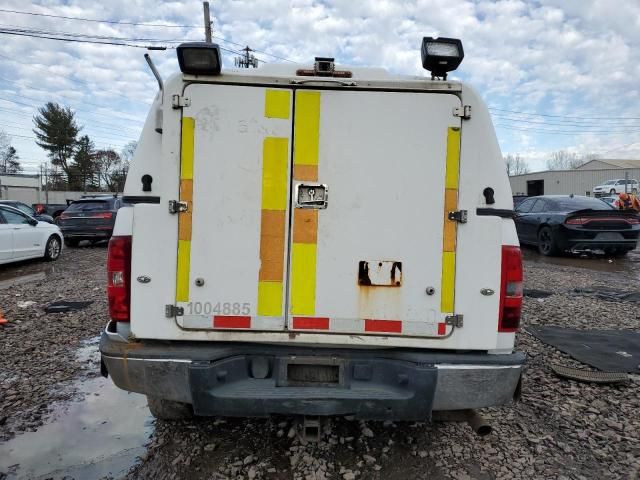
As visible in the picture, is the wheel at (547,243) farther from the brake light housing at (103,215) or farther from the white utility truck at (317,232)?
the brake light housing at (103,215)

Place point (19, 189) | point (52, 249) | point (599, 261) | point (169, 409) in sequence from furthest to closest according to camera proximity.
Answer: point (19, 189) < point (52, 249) < point (599, 261) < point (169, 409)

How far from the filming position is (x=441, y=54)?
8.42 ft

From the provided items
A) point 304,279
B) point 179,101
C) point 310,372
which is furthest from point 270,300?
point 179,101

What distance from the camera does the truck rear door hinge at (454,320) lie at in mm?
2516

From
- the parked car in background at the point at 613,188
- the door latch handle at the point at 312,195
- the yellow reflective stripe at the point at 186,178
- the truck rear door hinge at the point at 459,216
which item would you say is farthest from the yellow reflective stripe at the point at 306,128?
the parked car in background at the point at 613,188

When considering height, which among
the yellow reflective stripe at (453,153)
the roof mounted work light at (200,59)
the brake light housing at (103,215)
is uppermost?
the roof mounted work light at (200,59)

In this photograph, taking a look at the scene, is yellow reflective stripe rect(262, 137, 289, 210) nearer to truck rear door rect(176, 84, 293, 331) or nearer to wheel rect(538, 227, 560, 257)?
truck rear door rect(176, 84, 293, 331)

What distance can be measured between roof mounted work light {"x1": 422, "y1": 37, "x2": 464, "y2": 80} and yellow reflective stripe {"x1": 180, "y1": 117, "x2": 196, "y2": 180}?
1348mm

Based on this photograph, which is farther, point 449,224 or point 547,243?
point 547,243

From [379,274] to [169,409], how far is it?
5.14 feet

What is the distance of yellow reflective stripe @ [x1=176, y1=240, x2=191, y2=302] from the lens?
8.30 feet

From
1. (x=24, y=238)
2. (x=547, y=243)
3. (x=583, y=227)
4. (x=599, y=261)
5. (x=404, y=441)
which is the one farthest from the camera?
(x=547, y=243)

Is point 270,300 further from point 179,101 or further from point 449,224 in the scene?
point 179,101

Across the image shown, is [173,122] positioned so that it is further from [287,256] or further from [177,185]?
[287,256]
